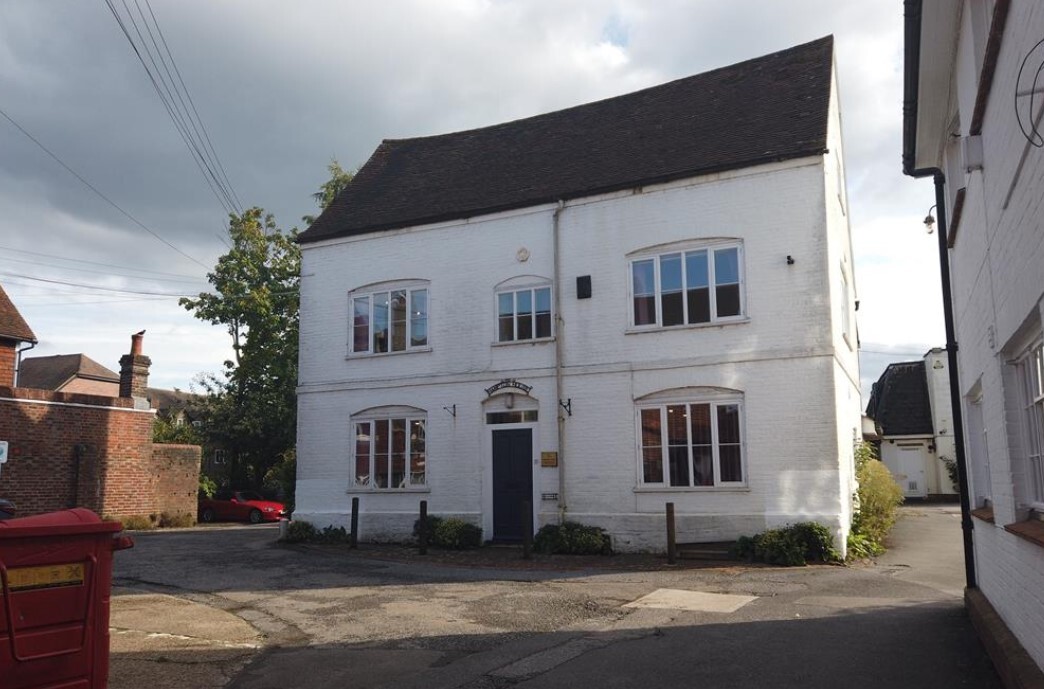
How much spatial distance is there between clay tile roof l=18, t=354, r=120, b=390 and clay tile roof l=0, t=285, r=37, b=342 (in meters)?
24.0

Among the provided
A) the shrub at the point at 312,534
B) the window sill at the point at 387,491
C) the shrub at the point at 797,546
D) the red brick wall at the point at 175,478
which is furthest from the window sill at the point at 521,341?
the red brick wall at the point at 175,478

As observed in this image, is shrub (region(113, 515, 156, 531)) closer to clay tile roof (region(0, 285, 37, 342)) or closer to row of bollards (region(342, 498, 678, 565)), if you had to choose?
clay tile roof (region(0, 285, 37, 342))

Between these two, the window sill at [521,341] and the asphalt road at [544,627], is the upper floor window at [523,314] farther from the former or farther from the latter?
the asphalt road at [544,627]

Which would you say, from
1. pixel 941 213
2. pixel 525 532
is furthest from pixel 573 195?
pixel 941 213

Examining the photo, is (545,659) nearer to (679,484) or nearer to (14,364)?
(679,484)

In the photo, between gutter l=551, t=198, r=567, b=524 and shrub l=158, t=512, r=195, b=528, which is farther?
shrub l=158, t=512, r=195, b=528

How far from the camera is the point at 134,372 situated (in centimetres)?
2477

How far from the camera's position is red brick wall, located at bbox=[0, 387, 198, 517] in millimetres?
21125

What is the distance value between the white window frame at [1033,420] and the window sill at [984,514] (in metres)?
1.68

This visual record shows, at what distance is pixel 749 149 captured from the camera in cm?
1580

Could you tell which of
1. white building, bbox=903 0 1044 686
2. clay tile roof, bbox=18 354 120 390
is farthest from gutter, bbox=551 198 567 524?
clay tile roof, bbox=18 354 120 390

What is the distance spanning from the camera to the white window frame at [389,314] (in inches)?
734

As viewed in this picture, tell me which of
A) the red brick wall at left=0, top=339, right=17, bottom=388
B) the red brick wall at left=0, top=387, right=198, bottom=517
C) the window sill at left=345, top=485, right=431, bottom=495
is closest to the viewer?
the window sill at left=345, top=485, right=431, bottom=495

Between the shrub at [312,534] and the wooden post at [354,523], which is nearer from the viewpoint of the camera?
the wooden post at [354,523]
